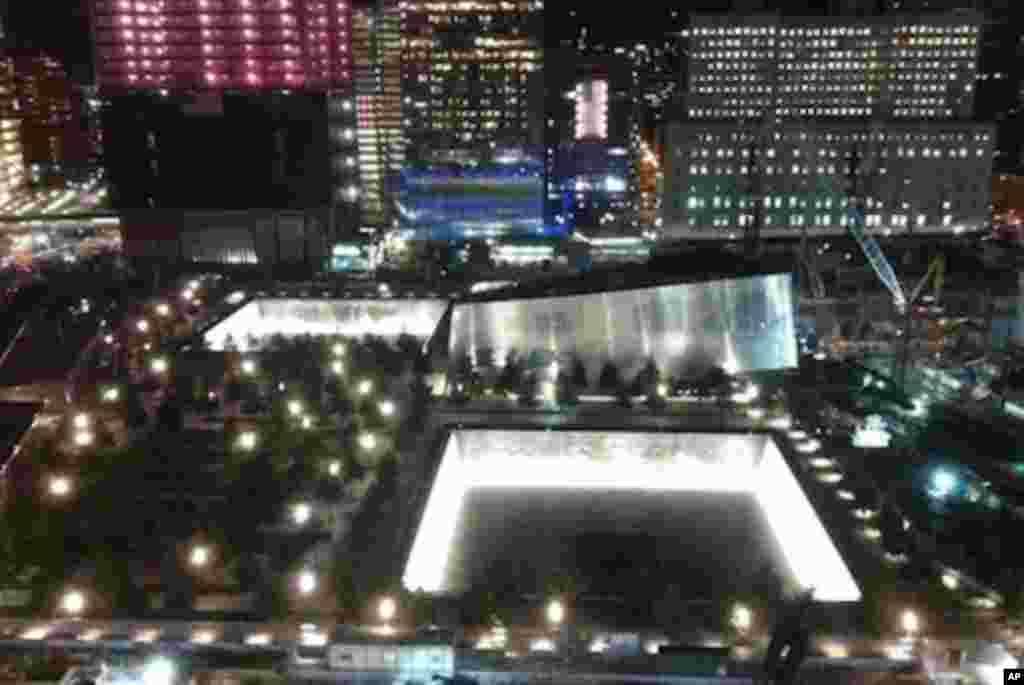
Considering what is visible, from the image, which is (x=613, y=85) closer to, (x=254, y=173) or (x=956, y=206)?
(x=956, y=206)

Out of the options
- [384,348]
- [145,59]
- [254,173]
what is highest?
[145,59]

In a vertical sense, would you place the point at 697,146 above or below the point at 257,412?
above

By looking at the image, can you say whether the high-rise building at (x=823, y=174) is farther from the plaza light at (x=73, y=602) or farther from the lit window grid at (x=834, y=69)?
the plaza light at (x=73, y=602)

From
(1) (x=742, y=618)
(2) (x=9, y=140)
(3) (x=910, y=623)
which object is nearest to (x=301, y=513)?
(1) (x=742, y=618)

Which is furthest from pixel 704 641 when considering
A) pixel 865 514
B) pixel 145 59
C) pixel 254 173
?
pixel 145 59

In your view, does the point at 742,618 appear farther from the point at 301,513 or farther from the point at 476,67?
the point at 476,67

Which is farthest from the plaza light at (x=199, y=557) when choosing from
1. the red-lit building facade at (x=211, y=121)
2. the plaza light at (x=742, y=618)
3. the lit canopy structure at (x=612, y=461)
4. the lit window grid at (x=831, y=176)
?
the lit window grid at (x=831, y=176)
